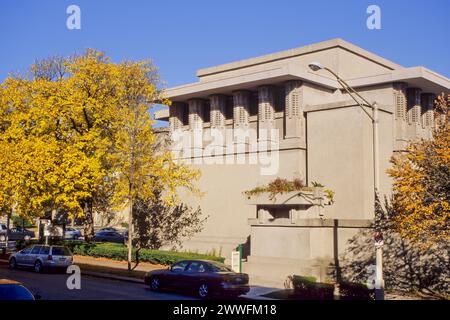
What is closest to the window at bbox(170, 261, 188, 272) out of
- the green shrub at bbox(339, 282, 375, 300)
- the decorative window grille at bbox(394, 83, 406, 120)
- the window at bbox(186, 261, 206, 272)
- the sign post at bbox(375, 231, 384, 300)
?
the window at bbox(186, 261, 206, 272)

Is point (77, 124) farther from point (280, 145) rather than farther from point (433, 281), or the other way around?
point (433, 281)

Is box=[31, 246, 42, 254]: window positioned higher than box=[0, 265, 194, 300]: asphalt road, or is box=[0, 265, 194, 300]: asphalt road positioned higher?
box=[31, 246, 42, 254]: window

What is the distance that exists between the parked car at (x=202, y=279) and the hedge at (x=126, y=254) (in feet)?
27.8

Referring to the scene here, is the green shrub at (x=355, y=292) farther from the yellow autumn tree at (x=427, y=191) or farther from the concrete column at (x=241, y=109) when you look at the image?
the concrete column at (x=241, y=109)

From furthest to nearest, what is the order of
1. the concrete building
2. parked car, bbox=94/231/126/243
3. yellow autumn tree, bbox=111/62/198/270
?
parked car, bbox=94/231/126/243, yellow autumn tree, bbox=111/62/198/270, the concrete building

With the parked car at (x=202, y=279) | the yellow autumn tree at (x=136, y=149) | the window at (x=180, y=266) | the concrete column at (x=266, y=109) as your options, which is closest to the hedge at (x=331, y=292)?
the parked car at (x=202, y=279)

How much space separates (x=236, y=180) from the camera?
121ft

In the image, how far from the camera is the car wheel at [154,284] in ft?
75.2

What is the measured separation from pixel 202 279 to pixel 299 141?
15.2m

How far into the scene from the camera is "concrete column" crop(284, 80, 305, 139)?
34625 millimetres

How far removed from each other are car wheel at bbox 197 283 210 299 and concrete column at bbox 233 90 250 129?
60.2 ft

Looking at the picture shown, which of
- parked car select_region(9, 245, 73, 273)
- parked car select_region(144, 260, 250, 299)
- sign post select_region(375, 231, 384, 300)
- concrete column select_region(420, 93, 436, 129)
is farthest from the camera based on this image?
concrete column select_region(420, 93, 436, 129)

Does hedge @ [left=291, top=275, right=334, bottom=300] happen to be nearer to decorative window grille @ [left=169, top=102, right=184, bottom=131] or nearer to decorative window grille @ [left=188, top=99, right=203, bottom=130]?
decorative window grille @ [left=188, top=99, right=203, bottom=130]
